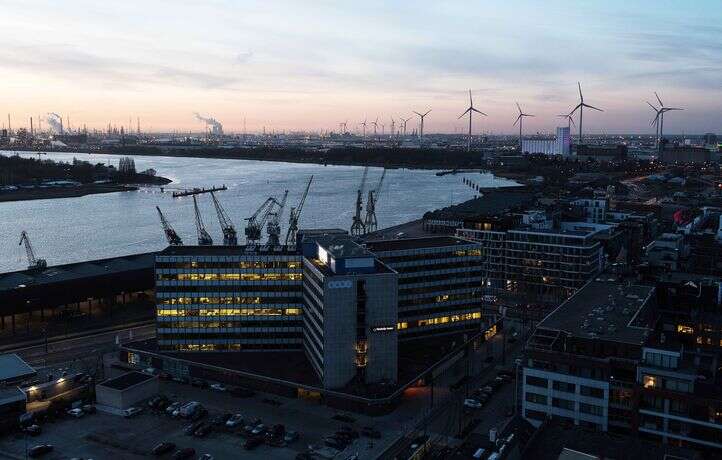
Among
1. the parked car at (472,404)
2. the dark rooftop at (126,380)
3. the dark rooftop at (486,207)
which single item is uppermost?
the dark rooftop at (486,207)

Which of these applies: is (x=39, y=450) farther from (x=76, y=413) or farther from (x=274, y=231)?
(x=274, y=231)

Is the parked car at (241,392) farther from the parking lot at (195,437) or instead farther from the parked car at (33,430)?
the parked car at (33,430)

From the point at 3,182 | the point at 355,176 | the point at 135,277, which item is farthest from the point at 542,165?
→ the point at 135,277

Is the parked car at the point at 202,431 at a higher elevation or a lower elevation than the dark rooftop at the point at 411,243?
lower

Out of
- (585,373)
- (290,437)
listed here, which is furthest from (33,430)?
(585,373)

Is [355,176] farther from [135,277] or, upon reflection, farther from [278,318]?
[278,318]

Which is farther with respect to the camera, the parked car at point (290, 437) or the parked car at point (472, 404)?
the parked car at point (472, 404)

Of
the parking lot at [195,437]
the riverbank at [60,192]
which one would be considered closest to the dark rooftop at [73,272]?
the parking lot at [195,437]
